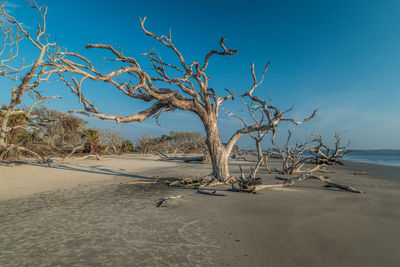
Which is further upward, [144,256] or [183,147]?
[183,147]

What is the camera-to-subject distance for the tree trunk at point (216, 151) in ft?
22.2

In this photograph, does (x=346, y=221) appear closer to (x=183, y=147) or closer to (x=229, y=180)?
(x=229, y=180)

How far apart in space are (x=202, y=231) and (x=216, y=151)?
12.9ft

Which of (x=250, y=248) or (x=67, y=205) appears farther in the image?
(x=67, y=205)

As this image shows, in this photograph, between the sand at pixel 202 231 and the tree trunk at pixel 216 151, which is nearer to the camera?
the sand at pixel 202 231

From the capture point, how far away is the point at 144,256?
88.3 inches

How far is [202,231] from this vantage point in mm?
2961

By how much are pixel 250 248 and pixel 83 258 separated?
1.90m

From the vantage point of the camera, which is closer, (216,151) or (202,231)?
(202,231)

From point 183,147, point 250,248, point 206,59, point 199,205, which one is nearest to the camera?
point 250,248

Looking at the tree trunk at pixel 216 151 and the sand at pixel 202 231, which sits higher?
the tree trunk at pixel 216 151

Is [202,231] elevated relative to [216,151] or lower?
lower

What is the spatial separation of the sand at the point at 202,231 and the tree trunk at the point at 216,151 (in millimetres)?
1776

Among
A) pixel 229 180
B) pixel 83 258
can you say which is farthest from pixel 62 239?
pixel 229 180
